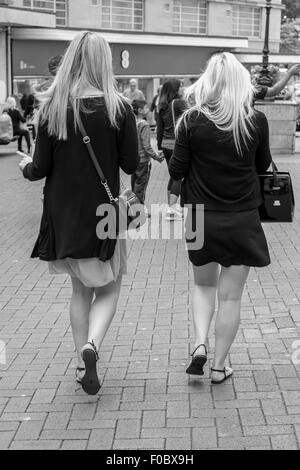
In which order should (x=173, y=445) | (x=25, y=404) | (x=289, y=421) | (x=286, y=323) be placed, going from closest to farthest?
1. (x=173, y=445)
2. (x=289, y=421)
3. (x=25, y=404)
4. (x=286, y=323)

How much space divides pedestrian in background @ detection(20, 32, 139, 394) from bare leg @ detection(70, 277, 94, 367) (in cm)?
15

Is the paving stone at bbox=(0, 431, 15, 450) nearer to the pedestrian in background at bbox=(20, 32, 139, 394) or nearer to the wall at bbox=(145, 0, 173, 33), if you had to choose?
the pedestrian in background at bbox=(20, 32, 139, 394)

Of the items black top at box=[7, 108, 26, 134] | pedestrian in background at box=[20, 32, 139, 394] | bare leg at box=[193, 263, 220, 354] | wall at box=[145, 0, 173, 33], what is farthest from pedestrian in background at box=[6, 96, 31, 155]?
wall at box=[145, 0, 173, 33]

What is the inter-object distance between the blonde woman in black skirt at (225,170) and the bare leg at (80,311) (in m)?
0.63

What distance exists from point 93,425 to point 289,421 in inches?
39.0

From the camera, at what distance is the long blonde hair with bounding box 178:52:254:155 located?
4285 mm

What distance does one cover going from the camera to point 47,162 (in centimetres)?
425

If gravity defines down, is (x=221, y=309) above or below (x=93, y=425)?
above

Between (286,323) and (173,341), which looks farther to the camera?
(286,323)

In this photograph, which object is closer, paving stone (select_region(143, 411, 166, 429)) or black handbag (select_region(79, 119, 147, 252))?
paving stone (select_region(143, 411, 166, 429))

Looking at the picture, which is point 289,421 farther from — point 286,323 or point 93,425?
point 286,323

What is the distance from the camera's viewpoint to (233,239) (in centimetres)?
438

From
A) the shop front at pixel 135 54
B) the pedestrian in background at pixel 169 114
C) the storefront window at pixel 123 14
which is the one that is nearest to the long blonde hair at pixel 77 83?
the pedestrian in background at pixel 169 114

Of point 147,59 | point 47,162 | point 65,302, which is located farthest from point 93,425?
point 147,59
